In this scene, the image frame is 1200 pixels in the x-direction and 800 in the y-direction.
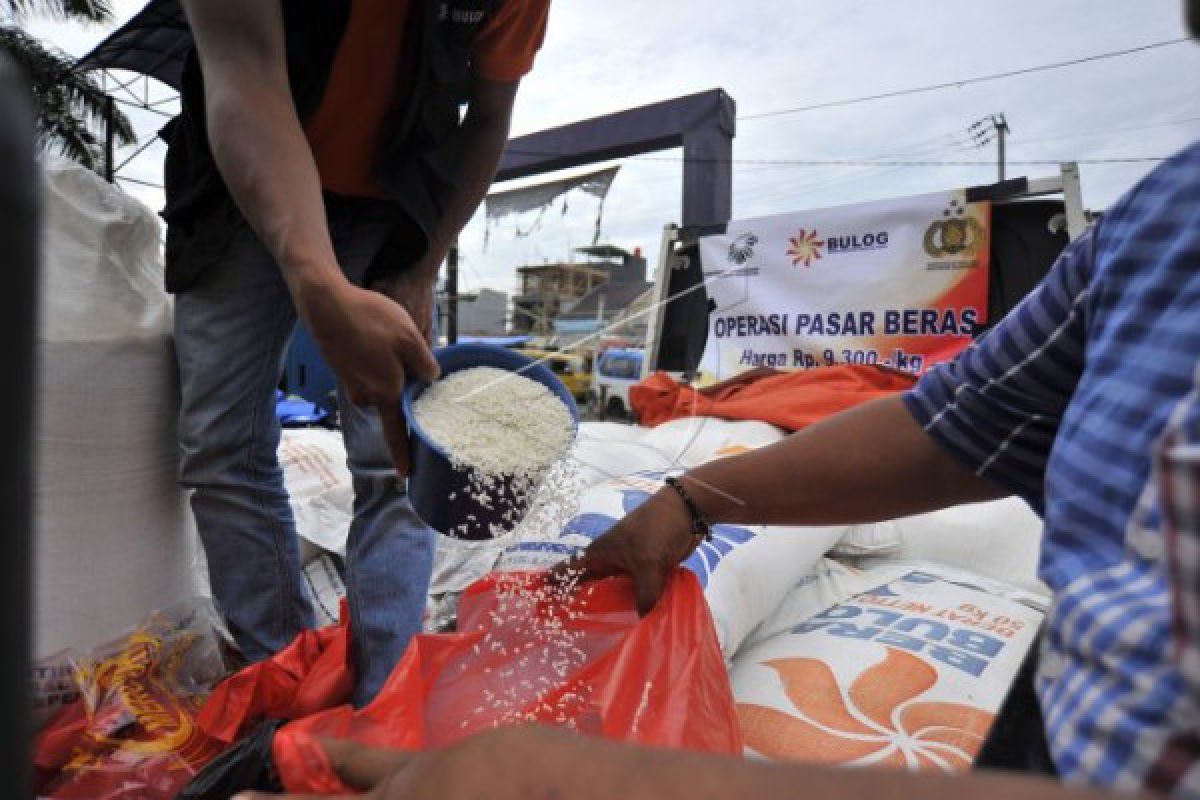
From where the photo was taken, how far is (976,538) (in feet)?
4.70

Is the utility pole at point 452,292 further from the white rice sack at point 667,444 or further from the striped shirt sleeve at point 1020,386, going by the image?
the striped shirt sleeve at point 1020,386

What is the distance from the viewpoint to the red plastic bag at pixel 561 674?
2.00 feet

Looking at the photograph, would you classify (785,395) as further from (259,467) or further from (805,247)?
(259,467)

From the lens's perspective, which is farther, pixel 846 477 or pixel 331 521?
pixel 331 521

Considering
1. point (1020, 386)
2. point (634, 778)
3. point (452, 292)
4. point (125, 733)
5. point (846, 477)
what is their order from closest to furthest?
point (634, 778) → point (1020, 386) → point (846, 477) → point (125, 733) → point (452, 292)

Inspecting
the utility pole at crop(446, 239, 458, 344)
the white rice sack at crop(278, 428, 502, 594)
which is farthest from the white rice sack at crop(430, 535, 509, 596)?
the utility pole at crop(446, 239, 458, 344)

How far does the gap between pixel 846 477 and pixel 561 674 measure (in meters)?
0.36

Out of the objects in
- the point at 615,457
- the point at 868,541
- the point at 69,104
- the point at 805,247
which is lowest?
the point at 868,541

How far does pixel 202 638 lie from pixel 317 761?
2.72ft

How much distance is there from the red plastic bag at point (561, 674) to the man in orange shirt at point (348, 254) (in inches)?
7.8

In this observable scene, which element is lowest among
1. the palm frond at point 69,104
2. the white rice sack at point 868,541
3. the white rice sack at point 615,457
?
the white rice sack at point 868,541

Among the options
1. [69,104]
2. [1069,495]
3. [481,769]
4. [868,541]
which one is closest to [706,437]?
[868,541]

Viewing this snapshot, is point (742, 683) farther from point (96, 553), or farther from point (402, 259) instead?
point (96, 553)

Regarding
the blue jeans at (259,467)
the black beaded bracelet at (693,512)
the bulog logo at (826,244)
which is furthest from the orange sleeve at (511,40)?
the bulog logo at (826,244)
